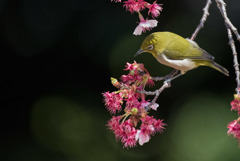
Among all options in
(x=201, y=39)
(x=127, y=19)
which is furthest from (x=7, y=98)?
(x=201, y=39)

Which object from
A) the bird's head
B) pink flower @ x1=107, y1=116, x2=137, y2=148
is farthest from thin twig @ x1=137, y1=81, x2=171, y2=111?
the bird's head

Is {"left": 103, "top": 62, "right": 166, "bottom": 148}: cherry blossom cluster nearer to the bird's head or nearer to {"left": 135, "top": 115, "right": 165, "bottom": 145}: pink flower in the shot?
{"left": 135, "top": 115, "right": 165, "bottom": 145}: pink flower

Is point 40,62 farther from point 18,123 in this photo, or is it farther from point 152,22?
point 152,22

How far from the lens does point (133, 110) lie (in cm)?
125

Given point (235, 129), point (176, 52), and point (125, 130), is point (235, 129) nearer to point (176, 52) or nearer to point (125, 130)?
point (125, 130)

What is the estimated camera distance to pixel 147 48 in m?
1.54

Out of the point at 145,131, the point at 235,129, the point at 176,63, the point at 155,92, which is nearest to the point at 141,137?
the point at 145,131

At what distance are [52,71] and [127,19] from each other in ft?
2.83

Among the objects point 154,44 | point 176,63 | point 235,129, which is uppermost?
point 154,44

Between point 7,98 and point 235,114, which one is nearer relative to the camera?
point 235,114

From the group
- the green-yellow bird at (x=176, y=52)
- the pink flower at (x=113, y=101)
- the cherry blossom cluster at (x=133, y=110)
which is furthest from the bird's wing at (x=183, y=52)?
the pink flower at (x=113, y=101)

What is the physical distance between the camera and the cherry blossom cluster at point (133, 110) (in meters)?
1.27

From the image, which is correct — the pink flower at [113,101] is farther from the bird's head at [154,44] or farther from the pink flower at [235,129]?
the pink flower at [235,129]

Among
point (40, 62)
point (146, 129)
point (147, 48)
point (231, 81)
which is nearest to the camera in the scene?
point (146, 129)
